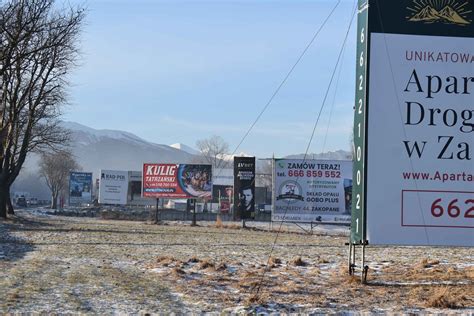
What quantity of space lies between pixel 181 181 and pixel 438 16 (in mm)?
43734

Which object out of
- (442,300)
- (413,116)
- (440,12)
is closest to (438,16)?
(440,12)

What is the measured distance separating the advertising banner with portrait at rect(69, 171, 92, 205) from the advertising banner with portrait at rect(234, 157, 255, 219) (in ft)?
136

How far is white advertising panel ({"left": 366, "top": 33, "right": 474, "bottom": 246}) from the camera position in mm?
11203

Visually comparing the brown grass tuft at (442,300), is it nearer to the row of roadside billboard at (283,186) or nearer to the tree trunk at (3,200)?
the row of roadside billboard at (283,186)

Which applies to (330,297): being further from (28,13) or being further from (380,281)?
(28,13)

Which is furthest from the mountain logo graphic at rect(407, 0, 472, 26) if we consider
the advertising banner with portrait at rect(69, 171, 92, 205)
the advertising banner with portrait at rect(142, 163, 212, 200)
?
the advertising banner with portrait at rect(69, 171, 92, 205)

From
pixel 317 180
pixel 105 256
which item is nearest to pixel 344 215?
pixel 317 180

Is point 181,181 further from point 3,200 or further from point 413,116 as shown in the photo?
point 413,116

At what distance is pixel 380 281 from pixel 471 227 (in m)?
1.95

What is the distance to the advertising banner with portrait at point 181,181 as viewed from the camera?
53656 mm

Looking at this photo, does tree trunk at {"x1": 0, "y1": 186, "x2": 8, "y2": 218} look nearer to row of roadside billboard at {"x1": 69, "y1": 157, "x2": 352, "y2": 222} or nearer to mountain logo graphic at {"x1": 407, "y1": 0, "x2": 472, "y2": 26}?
row of roadside billboard at {"x1": 69, "y1": 157, "x2": 352, "y2": 222}

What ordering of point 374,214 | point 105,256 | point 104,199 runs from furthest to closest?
point 104,199, point 105,256, point 374,214

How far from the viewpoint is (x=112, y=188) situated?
6575 cm

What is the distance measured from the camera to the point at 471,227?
11406 mm
